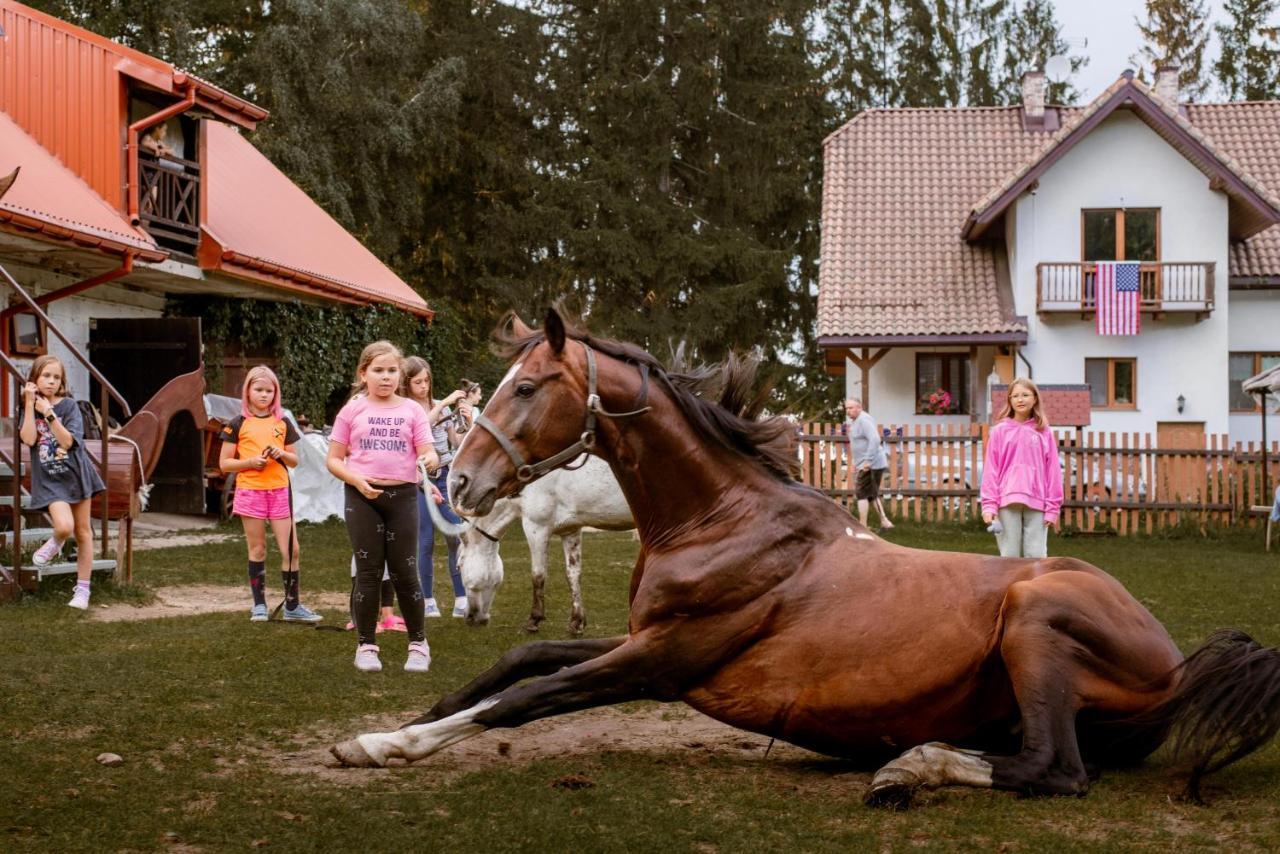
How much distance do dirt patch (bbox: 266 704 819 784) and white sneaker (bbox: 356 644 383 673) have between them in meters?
1.10

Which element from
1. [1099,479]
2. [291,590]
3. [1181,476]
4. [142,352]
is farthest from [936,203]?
[291,590]

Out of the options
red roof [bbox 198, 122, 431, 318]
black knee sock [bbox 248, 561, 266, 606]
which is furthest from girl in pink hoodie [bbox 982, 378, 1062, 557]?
red roof [bbox 198, 122, 431, 318]

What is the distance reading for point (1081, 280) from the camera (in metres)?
29.1

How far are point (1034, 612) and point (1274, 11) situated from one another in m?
46.4

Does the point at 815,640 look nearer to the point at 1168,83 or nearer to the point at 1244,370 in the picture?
the point at 1244,370

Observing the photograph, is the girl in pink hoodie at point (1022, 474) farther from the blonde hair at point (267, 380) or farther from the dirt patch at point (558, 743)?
the blonde hair at point (267, 380)

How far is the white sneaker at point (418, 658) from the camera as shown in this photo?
727 centimetres

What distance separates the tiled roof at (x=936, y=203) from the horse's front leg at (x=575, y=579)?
1964cm

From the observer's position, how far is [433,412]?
8.98 meters

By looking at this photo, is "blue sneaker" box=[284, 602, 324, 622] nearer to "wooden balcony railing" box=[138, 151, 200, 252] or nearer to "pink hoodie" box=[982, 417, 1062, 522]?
"pink hoodie" box=[982, 417, 1062, 522]

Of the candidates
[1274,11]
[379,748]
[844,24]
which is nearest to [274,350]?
[379,748]

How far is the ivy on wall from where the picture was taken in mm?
21672

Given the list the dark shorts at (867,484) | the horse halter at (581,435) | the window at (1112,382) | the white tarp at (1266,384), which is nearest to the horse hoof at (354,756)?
the horse halter at (581,435)

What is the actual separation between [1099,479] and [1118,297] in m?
8.74
